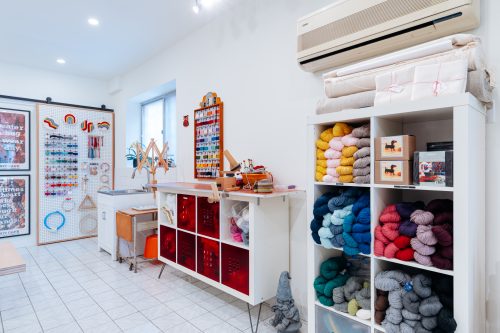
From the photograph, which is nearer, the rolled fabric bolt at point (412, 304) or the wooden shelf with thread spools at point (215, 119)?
the rolled fabric bolt at point (412, 304)

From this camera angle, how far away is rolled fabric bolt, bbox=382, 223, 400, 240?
1505 mm

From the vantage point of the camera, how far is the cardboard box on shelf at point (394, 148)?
4.91 feet

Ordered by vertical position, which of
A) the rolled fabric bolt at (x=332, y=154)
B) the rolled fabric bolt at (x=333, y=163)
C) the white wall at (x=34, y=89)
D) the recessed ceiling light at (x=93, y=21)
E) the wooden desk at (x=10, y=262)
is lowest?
the wooden desk at (x=10, y=262)

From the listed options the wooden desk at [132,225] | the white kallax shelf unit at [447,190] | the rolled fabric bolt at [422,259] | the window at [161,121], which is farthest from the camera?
the window at [161,121]

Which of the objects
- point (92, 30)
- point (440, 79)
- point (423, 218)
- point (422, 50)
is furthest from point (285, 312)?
point (92, 30)

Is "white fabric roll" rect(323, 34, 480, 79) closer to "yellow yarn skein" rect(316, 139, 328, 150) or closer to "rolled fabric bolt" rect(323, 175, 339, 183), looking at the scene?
"yellow yarn skein" rect(316, 139, 328, 150)

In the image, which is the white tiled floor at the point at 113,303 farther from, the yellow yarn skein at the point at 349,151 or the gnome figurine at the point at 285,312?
the yellow yarn skein at the point at 349,151

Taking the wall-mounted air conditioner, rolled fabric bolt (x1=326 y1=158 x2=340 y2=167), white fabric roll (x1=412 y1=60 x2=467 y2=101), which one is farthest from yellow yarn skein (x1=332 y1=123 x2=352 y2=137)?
the wall-mounted air conditioner

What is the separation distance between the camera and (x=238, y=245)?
7.61 ft

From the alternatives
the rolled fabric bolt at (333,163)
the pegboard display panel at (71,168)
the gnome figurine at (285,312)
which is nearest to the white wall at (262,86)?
the gnome figurine at (285,312)

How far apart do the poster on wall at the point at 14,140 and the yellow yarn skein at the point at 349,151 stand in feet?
16.1

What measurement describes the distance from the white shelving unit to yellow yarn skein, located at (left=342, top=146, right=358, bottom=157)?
24.0 inches

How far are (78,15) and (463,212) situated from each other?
371 cm

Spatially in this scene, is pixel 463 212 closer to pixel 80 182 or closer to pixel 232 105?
pixel 232 105
